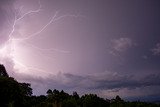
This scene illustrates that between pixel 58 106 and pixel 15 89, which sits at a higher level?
pixel 15 89

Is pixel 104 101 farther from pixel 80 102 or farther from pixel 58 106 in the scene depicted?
pixel 58 106

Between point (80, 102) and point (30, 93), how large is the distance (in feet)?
71.9

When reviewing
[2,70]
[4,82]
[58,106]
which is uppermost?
[2,70]

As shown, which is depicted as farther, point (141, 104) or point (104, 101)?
point (104, 101)

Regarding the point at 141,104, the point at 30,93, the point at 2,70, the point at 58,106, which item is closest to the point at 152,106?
the point at 141,104

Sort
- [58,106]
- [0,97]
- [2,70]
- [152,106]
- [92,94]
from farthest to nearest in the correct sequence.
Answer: [92,94] → [2,70] → [0,97] → [152,106] → [58,106]

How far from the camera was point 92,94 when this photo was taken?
84250mm

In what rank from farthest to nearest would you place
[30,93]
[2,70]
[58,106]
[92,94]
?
[30,93] < [92,94] < [2,70] < [58,106]

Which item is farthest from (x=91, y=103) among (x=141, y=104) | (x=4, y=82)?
(x=4, y=82)

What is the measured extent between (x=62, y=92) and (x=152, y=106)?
51.6 meters

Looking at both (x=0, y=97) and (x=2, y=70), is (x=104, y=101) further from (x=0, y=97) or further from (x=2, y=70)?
(x=0, y=97)

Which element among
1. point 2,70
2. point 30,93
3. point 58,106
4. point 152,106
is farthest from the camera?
point 30,93

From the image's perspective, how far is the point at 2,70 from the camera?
76.1 meters

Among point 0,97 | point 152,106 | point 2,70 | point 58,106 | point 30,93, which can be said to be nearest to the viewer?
point 58,106
